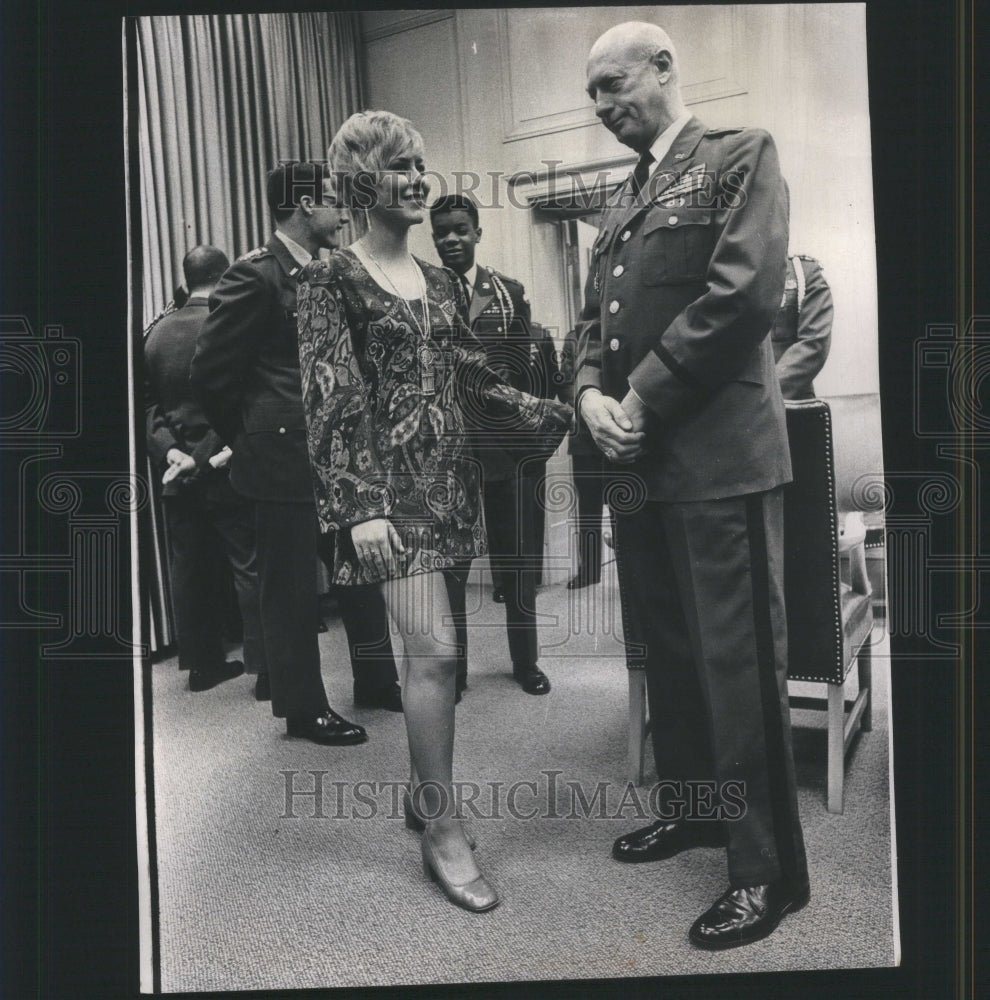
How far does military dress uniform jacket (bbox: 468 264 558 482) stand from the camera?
161cm

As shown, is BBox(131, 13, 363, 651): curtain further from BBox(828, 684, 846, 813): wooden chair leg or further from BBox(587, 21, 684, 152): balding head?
BBox(828, 684, 846, 813): wooden chair leg

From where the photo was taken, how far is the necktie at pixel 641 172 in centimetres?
156

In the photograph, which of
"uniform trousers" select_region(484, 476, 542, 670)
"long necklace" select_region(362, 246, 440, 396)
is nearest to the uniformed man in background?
"long necklace" select_region(362, 246, 440, 396)

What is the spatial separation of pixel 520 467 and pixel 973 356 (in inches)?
34.7

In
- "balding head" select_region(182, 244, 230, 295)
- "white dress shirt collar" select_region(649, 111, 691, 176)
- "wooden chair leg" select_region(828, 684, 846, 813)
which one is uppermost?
"white dress shirt collar" select_region(649, 111, 691, 176)

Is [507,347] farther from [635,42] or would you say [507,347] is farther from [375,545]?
[635,42]

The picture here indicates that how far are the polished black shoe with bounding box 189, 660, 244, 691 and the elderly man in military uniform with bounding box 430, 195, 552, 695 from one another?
428 mm

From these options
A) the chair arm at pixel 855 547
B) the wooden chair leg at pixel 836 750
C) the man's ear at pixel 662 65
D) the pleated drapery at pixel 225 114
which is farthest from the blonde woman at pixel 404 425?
the wooden chair leg at pixel 836 750

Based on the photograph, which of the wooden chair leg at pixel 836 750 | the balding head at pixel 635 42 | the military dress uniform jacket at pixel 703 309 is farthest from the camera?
the wooden chair leg at pixel 836 750

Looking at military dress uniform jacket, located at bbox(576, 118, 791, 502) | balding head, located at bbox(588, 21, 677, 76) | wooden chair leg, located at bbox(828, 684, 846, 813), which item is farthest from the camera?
wooden chair leg, located at bbox(828, 684, 846, 813)

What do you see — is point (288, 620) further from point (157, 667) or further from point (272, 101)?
point (272, 101)

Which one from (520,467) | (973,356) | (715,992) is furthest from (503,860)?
(973,356)

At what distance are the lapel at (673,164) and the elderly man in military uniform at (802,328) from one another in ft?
0.86

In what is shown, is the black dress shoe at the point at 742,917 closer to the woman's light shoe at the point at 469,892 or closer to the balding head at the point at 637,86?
the woman's light shoe at the point at 469,892
